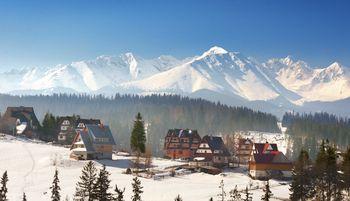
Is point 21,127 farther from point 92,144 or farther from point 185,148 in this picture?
point 185,148

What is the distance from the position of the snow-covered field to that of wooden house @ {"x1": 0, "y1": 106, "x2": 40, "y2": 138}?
28869 mm

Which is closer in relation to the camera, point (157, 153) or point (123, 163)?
point (123, 163)

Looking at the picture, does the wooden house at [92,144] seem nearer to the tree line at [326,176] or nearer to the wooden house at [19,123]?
the wooden house at [19,123]

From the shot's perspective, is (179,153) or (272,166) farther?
(179,153)

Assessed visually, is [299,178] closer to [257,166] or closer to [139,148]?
[257,166]

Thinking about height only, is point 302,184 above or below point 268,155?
below

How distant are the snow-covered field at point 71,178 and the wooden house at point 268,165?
290 cm

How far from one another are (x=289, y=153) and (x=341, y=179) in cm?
11987

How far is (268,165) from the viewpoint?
4469 inches

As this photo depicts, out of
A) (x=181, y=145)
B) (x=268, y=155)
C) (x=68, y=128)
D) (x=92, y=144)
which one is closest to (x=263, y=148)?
(x=268, y=155)

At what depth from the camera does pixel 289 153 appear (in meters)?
197

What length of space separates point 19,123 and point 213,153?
63702mm

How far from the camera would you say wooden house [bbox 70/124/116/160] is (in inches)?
4592

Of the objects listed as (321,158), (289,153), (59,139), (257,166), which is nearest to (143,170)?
(257,166)
